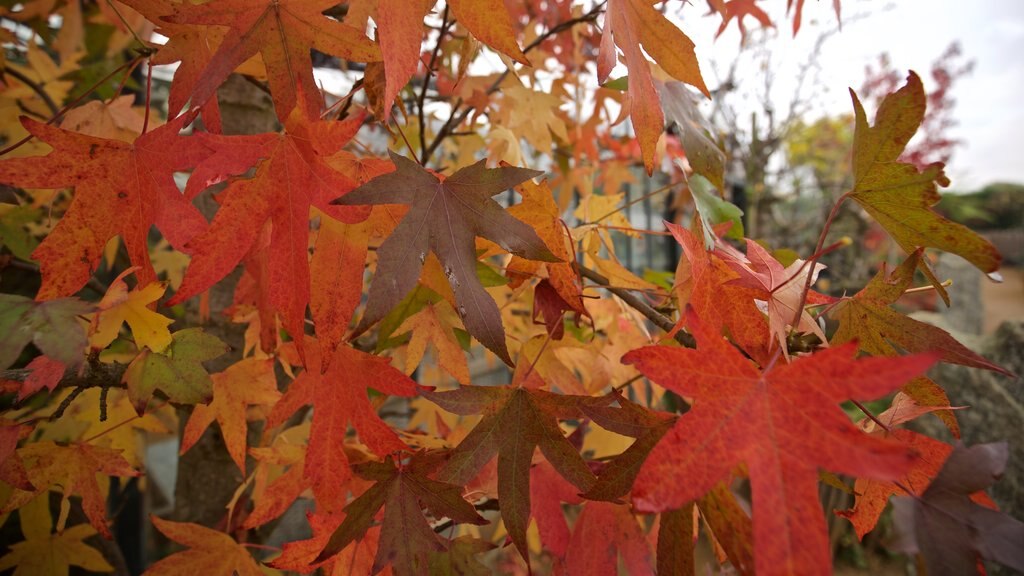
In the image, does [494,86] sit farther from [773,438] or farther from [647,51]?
[773,438]

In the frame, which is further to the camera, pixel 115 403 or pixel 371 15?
pixel 115 403

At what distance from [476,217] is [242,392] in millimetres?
465

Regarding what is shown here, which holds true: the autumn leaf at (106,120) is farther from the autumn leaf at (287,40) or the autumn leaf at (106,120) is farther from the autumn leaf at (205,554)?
the autumn leaf at (205,554)

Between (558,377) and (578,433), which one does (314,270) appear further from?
(578,433)

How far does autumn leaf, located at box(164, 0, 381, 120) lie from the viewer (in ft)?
1.70

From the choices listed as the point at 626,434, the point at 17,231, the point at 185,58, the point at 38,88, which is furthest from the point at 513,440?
the point at 38,88

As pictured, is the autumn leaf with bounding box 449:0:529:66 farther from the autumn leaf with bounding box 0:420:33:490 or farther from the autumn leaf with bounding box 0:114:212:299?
the autumn leaf with bounding box 0:420:33:490

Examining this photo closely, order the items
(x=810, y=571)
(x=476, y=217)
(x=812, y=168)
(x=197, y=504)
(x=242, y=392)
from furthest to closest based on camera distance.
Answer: (x=812, y=168) < (x=197, y=504) < (x=242, y=392) < (x=476, y=217) < (x=810, y=571)

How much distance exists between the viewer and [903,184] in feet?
1.67

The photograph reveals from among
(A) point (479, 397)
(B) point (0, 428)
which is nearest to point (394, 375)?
(A) point (479, 397)

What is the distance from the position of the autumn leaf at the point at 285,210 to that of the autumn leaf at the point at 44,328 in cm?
8

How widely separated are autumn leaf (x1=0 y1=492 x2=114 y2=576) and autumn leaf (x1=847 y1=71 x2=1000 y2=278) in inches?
45.5

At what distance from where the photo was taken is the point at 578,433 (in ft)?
3.08

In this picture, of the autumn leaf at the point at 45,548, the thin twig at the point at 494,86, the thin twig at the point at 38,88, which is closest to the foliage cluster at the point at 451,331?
the autumn leaf at the point at 45,548
